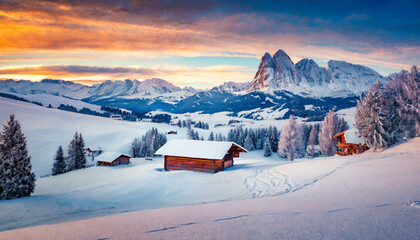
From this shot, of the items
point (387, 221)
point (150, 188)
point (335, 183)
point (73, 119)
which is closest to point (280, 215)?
point (387, 221)

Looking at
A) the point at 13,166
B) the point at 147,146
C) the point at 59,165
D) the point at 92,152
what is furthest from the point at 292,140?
the point at 92,152

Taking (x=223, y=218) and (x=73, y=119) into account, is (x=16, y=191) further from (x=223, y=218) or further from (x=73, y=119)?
(x=73, y=119)

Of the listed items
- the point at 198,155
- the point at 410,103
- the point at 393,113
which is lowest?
the point at 198,155

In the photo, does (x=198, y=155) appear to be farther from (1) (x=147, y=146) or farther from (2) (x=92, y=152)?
(2) (x=92, y=152)

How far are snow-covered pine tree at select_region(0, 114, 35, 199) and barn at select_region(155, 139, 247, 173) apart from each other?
580 inches

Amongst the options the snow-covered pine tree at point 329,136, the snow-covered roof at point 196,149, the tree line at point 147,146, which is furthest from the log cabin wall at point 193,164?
the tree line at point 147,146

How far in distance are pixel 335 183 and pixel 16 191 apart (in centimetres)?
2982

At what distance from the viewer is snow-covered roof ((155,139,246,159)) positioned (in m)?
32.2

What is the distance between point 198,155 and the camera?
32281mm

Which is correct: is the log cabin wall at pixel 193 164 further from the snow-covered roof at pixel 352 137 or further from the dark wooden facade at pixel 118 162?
the dark wooden facade at pixel 118 162

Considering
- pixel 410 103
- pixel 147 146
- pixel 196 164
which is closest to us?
→ pixel 410 103

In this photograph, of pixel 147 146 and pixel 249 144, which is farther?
pixel 147 146

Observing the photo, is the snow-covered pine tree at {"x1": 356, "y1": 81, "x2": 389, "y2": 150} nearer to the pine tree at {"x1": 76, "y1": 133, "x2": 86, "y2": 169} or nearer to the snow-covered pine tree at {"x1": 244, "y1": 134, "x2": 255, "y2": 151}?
the snow-covered pine tree at {"x1": 244, "y1": 134, "x2": 255, "y2": 151}

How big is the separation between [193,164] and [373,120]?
2522 cm
